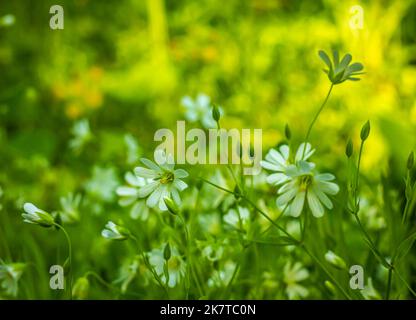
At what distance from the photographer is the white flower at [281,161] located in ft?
2.38

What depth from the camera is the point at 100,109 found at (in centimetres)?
218

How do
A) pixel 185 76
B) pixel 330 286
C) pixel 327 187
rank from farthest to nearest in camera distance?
pixel 185 76, pixel 330 286, pixel 327 187

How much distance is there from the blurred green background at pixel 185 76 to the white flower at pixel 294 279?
0.50 meters

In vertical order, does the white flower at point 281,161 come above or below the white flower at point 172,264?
above

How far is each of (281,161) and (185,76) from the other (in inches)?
58.1

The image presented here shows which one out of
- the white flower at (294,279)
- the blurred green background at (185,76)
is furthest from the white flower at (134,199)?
the blurred green background at (185,76)

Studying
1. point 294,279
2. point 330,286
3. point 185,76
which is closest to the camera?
point 330,286

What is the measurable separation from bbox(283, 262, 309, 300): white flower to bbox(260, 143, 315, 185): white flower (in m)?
0.22

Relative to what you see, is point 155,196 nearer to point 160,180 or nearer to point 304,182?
point 160,180

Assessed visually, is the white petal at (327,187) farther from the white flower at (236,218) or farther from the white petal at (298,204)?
the white flower at (236,218)

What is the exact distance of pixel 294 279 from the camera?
3.08 feet

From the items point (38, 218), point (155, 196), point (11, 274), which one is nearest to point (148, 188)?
point (155, 196)

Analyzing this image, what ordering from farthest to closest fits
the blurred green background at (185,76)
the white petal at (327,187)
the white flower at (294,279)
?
1. the blurred green background at (185,76)
2. the white flower at (294,279)
3. the white petal at (327,187)
